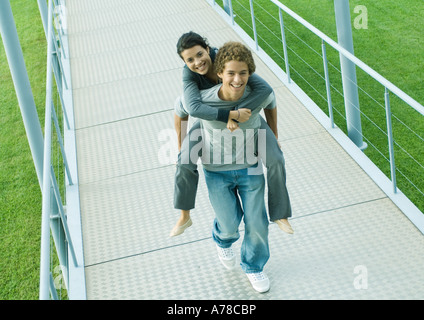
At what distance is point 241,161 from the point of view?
217 centimetres

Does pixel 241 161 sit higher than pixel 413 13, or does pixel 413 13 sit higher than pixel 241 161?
pixel 241 161

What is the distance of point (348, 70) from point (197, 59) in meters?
1.87

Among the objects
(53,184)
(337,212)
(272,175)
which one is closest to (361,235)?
(337,212)

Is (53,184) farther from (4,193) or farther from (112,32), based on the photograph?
(112,32)

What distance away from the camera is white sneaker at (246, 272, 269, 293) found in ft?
8.08

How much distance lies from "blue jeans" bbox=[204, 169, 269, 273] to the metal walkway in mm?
225

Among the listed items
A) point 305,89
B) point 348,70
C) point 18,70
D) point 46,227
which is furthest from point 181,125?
point 305,89

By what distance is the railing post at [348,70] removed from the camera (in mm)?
3607

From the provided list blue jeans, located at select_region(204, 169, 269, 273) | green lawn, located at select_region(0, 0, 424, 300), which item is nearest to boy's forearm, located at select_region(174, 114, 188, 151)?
blue jeans, located at select_region(204, 169, 269, 273)

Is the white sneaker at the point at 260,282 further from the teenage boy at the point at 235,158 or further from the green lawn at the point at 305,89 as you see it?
the green lawn at the point at 305,89

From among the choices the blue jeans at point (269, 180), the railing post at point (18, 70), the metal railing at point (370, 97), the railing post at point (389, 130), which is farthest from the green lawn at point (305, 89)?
the blue jeans at point (269, 180)

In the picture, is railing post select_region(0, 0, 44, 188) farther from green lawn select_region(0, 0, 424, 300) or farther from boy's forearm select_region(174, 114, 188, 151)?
boy's forearm select_region(174, 114, 188, 151)

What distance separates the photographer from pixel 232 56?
1.99 m

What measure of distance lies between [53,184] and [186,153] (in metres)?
0.79
